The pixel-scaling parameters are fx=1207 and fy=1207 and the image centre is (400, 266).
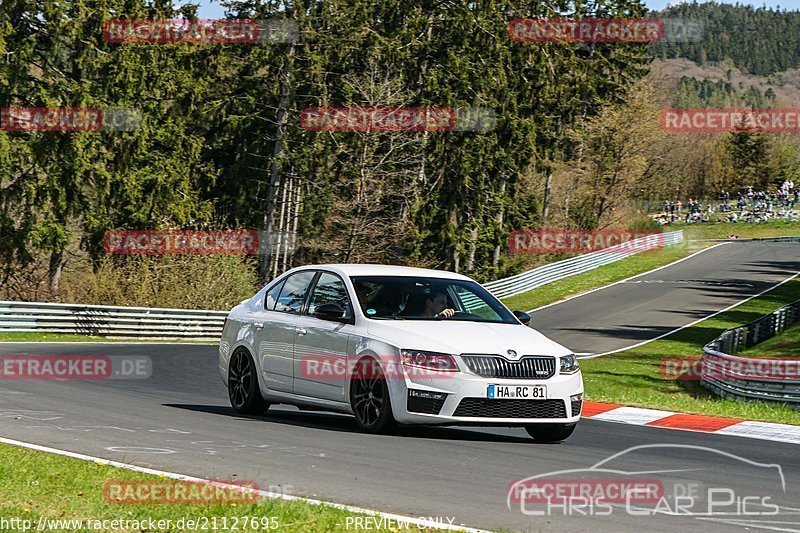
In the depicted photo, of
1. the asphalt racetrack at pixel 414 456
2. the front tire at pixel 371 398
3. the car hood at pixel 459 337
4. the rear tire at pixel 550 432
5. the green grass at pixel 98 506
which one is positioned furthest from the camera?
the rear tire at pixel 550 432

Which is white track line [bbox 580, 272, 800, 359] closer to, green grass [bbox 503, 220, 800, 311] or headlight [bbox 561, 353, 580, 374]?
green grass [bbox 503, 220, 800, 311]

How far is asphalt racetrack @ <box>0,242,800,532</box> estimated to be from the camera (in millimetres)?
7465

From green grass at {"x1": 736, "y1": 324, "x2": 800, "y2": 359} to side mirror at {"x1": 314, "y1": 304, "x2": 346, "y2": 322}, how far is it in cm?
2624

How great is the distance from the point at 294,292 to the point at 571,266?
50.8 metres

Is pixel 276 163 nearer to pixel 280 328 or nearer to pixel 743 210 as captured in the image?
pixel 280 328

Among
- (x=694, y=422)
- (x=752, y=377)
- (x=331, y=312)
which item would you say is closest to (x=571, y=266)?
(x=752, y=377)

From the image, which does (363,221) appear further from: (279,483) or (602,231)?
(279,483)

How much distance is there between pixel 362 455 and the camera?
31.9 ft

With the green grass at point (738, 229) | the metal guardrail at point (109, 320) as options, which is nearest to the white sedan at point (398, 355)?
the metal guardrail at point (109, 320)

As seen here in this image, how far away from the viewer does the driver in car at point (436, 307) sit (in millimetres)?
11742

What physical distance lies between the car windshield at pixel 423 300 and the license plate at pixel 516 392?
47.6 inches

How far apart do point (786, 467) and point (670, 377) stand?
22886 millimetres

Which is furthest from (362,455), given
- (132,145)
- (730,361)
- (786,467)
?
(132,145)

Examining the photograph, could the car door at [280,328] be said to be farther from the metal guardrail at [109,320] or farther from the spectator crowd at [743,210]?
the spectator crowd at [743,210]
